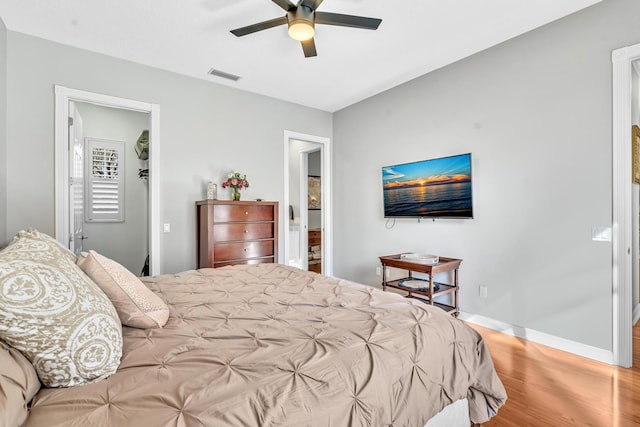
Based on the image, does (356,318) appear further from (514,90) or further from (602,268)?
(514,90)

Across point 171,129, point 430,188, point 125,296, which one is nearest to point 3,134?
point 171,129

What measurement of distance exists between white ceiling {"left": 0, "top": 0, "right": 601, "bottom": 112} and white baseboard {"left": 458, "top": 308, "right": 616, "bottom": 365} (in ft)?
9.01

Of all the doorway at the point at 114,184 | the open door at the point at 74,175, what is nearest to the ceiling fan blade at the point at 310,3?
the open door at the point at 74,175

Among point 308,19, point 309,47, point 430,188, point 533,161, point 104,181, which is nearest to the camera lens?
point 308,19

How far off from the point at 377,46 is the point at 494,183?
1.80 metres

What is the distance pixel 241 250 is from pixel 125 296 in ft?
7.82

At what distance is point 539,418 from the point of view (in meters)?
1.80

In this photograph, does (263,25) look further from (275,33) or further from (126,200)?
(126,200)

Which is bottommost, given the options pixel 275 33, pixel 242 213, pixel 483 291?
pixel 483 291

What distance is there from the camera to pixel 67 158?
3.05m

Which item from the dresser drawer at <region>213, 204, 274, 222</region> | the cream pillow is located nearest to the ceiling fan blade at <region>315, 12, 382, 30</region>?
the cream pillow

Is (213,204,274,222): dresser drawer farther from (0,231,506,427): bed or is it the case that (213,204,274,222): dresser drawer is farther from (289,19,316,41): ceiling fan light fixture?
(289,19,316,41): ceiling fan light fixture

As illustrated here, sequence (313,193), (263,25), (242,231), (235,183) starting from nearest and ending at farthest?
(263,25) → (242,231) → (235,183) → (313,193)

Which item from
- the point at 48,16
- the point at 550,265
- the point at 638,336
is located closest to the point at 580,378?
the point at 550,265
